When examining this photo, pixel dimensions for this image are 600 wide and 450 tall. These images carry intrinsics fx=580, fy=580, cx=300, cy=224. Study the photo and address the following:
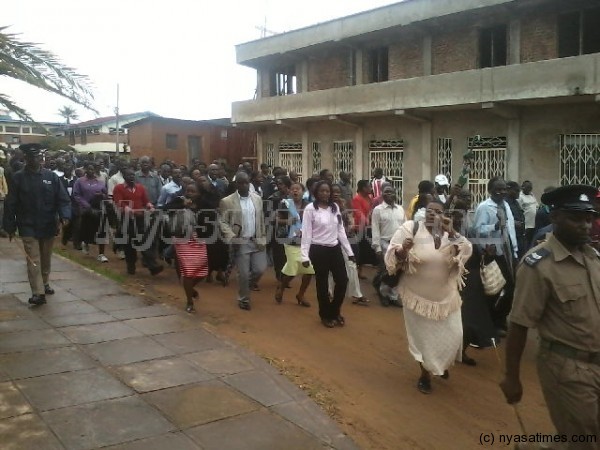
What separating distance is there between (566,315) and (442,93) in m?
13.6

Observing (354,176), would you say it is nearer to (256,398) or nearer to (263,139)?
(263,139)

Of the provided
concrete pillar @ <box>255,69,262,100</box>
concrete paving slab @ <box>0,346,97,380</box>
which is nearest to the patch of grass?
concrete paving slab @ <box>0,346,97,380</box>

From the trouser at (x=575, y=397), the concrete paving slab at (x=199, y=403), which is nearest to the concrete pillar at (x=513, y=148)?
the concrete paving slab at (x=199, y=403)

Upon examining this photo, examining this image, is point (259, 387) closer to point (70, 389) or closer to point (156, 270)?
point (70, 389)

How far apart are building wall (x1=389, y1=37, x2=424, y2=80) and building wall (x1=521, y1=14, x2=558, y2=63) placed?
3.13 metres

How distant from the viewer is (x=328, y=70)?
20.2 meters

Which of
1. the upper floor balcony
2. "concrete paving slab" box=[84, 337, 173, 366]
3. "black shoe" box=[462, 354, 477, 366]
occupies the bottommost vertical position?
"black shoe" box=[462, 354, 477, 366]

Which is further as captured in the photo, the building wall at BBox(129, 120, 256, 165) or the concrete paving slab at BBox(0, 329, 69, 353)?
the building wall at BBox(129, 120, 256, 165)

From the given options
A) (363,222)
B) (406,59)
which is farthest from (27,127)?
(406,59)

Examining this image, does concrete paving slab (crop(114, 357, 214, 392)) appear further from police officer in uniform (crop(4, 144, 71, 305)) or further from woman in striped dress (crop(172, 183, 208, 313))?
police officer in uniform (crop(4, 144, 71, 305))

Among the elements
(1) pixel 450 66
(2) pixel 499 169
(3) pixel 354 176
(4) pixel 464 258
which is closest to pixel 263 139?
(3) pixel 354 176

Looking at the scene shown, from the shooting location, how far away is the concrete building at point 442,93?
13836 millimetres

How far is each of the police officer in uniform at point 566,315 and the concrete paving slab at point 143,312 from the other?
444 centimetres

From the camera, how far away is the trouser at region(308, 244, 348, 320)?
20.9 feet
